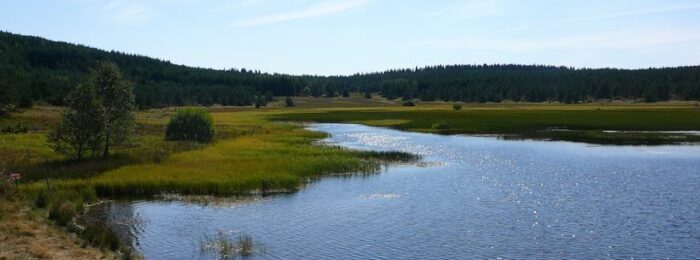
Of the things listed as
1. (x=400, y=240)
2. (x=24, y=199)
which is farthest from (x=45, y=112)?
(x=400, y=240)

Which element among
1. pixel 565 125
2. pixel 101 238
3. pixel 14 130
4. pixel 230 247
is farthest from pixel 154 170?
pixel 565 125

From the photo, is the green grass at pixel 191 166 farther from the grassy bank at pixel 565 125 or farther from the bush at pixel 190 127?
the grassy bank at pixel 565 125

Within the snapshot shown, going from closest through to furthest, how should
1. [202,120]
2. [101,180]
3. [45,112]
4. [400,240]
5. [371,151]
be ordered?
1. [400,240]
2. [101,180]
3. [371,151]
4. [202,120]
5. [45,112]

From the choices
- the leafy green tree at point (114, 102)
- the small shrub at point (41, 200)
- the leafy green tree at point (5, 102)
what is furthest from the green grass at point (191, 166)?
the leafy green tree at point (5, 102)

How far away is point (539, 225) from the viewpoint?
33.4m

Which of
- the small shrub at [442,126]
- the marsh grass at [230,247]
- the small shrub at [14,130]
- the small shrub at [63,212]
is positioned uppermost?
the small shrub at [14,130]

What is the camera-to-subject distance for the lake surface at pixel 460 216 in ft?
94.4

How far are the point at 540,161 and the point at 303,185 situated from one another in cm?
2541

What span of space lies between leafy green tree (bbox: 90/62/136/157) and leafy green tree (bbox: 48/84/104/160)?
1287mm

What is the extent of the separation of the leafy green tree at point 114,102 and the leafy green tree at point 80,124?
4.22 ft

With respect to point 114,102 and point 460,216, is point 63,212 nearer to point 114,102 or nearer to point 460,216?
point 460,216

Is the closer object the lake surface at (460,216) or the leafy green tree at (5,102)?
the lake surface at (460,216)

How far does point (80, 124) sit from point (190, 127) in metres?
22.9

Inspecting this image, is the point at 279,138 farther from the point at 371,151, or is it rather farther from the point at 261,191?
the point at 261,191
